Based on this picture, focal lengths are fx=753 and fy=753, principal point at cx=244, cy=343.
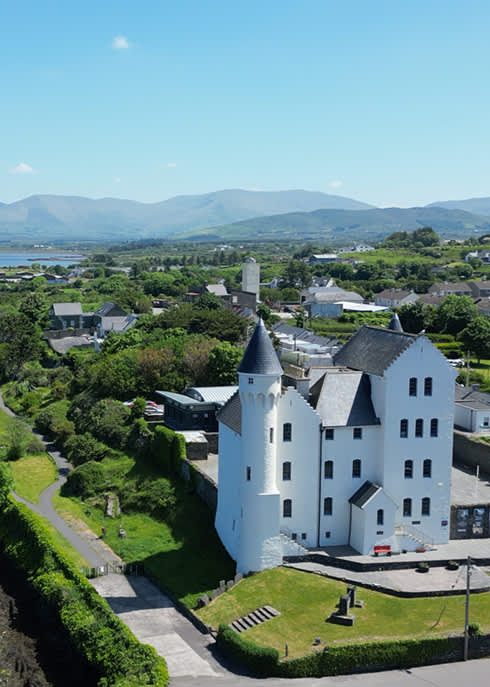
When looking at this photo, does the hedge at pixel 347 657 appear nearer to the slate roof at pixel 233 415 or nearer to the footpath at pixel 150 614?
the footpath at pixel 150 614

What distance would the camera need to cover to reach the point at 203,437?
59.2 meters

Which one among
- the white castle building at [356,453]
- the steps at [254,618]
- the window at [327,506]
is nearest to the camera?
the steps at [254,618]

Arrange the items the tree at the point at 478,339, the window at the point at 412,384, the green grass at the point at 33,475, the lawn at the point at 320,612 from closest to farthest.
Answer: the lawn at the point at 320,612 → the window at the point at 412,384 → the green grass at the point at 33,475 → the tree at the point at 478,339

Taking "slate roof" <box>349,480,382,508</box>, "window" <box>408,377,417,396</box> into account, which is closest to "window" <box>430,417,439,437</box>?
"window" <box>408,377,417,396</box>

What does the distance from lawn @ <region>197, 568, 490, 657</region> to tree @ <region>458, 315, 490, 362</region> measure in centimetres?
6062

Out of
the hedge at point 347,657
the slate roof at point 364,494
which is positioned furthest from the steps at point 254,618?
the slate roof at point 364,494

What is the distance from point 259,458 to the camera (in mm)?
41625

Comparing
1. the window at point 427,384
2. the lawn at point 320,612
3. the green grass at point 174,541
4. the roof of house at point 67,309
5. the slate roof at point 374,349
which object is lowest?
the green grass at point 174,541

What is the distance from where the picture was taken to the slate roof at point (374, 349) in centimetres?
4341

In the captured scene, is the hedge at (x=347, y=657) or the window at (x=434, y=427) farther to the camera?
the window at (x=434, y=427)

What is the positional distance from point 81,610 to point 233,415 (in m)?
14.7

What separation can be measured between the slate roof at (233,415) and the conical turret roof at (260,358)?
13.7 ft

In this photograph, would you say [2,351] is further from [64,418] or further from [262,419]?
[262,419]

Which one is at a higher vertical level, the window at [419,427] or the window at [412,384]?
the window at [412,384]
